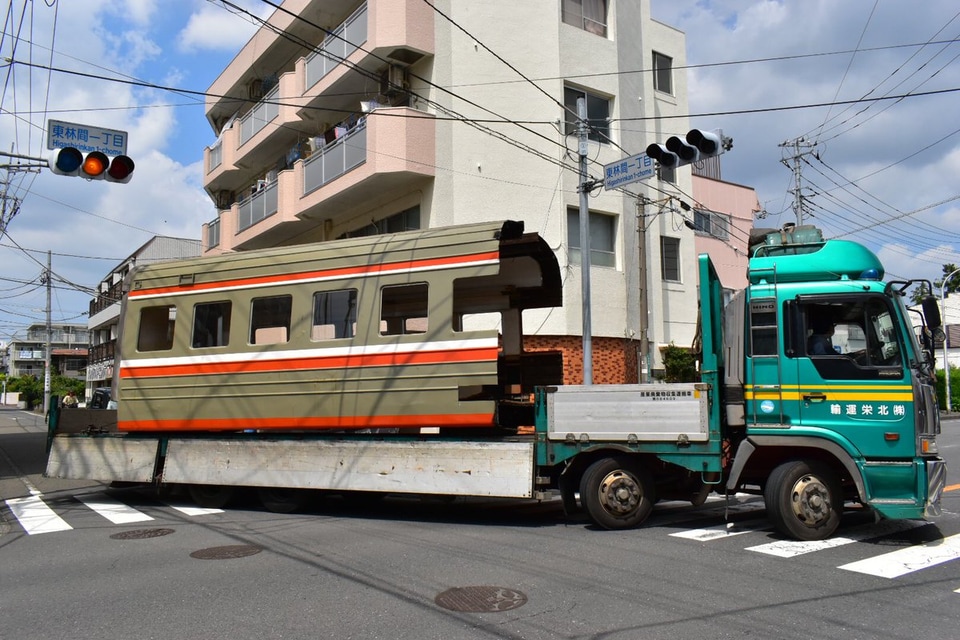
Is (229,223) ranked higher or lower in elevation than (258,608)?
higher

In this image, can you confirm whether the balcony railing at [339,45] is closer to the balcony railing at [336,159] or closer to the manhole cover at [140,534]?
the balcony railing at [336,159]

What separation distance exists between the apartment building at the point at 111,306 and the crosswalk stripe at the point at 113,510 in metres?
36.3

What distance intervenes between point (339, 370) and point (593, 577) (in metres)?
4.66

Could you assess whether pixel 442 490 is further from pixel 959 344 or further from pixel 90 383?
pixel 90 383

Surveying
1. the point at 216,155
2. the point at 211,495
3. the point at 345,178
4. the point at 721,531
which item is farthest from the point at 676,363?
the point at 216,155

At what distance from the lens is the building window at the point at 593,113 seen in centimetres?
1873

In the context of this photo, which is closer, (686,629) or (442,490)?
(686,629)

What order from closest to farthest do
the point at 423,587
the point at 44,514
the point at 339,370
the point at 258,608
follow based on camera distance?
the point at 258,608 → the point at 423,587 → the point at 339,370 → the point at 44,514

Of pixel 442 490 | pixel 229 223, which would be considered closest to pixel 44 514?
pixel 442 490

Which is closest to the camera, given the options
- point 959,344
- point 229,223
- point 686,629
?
point 686,629

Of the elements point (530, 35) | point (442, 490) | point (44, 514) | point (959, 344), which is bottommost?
point (44, 514)

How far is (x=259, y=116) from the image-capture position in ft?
80.5

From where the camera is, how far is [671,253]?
878 inches

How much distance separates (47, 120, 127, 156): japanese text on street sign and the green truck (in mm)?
1954
